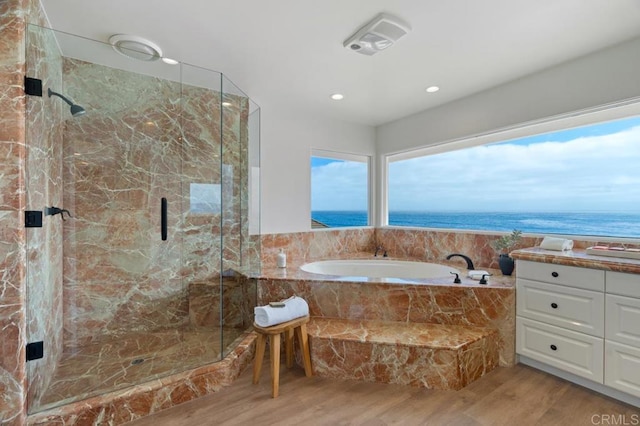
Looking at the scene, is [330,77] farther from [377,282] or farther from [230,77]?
[377,282]

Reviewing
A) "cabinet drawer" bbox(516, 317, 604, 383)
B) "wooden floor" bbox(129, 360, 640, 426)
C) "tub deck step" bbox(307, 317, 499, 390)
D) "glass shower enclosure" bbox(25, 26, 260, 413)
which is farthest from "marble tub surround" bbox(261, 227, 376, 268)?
"cabinet drawer" bbox(516, 317, 604, 383)

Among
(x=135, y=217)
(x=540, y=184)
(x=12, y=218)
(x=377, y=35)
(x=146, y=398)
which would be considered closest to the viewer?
(x=12, y=218)

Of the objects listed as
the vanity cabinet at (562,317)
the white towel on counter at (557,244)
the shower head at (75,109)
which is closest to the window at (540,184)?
the white towel on counter at (557,244)

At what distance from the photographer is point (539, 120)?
2646 millimetres

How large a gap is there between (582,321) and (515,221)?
4.01 feet

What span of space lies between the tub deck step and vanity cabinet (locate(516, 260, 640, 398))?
0.33 meters

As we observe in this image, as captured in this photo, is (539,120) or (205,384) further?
(539,120)

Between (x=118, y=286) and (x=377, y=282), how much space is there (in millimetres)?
2292

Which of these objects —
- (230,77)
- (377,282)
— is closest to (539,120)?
(377,282)

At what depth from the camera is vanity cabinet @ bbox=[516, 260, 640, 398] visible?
186cm

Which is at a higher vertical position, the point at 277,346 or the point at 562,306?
the point at 562,306

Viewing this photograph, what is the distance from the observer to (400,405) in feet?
6.32

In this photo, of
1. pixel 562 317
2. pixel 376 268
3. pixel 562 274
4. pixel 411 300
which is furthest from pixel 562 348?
pixel 376 268

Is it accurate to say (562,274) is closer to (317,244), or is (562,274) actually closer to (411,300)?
(411,300)
